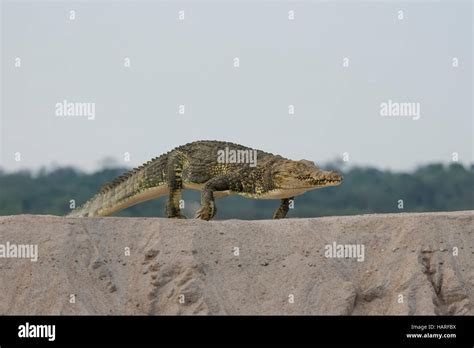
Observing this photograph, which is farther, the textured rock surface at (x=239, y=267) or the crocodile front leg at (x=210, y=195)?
the crocodile front leg at (x=210, y=195)

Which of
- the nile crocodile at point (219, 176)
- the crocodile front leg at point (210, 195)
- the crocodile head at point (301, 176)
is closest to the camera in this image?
the crocodile front leg at point (210, 195)

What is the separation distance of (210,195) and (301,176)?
1.71m

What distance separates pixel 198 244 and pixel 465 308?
4.22 metres

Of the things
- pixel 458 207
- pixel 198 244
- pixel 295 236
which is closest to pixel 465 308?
pixel 295 236

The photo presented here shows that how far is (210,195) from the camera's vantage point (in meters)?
23.1

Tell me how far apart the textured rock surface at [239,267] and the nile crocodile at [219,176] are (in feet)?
9.33

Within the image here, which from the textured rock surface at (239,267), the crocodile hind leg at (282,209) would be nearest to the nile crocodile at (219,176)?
the crocodile hind leg at (282,209)

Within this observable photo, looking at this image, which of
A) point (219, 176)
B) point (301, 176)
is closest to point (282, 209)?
point (301, 176)

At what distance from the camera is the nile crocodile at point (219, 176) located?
2320 centimetres

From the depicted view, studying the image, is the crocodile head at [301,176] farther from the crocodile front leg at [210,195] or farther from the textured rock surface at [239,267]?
the textured rock surface at [239,267]

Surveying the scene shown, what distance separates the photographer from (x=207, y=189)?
76.3 ft
